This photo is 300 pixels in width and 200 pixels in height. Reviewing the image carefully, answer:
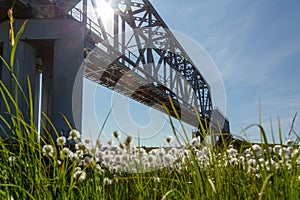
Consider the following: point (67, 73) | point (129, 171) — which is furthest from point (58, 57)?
point (129, 171)

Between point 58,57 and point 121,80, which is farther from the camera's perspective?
point 121,80

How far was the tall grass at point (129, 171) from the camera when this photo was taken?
1690mm

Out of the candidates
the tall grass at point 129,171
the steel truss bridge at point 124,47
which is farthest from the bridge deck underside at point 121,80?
the tall grass at point 129,171

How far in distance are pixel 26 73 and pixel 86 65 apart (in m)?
3.17

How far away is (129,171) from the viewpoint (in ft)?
9.18

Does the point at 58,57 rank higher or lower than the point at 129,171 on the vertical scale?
higher

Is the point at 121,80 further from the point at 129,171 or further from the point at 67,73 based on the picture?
the point at 129,171

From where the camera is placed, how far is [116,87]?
19.6 meters

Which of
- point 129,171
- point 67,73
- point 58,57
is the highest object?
point 58,57

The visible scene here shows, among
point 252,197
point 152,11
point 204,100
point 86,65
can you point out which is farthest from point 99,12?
point 204,100

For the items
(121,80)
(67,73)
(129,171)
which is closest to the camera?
(129,171)

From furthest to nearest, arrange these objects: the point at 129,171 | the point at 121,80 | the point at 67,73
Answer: the point at 121,80 → the point at 67,73 → the point at 129,171

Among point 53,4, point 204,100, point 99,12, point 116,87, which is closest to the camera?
point 53,4

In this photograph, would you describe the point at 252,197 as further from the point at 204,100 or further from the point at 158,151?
the point at 204,100
